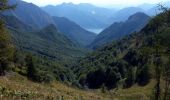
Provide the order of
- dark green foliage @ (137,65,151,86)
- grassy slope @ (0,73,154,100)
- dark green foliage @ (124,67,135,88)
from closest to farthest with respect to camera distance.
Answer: grassy slope @ (0,73,154,100) → dark green foliage @ (137,65,151,86) → dark green foliage @ (124,67,135,88)

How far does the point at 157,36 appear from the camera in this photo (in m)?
30.9

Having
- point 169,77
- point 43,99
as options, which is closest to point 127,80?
point 169,77

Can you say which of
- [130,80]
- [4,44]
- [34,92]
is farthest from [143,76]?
[34,92]

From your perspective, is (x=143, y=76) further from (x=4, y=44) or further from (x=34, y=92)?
(x=34, y=92)

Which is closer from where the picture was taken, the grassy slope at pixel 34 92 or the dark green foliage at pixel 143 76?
the grassy slope at pixel 34 92

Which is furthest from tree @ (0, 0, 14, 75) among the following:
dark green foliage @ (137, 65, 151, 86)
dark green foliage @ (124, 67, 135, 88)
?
dark green foliage @ (124, 67, 135, 88)

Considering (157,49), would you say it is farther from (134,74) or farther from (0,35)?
(134,74)

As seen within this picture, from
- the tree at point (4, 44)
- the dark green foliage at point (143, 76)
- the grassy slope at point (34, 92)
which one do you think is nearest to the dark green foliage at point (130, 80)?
the dark green foliage at point (143, 76)

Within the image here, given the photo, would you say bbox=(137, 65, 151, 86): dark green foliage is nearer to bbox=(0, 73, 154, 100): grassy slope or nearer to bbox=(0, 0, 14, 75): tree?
bbox=(0, 0, 14, 75): tree

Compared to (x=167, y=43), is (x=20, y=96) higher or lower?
lower

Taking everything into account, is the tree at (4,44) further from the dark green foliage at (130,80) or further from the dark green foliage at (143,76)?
the dark green foliage at (130,80)

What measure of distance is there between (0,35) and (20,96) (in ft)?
69.3

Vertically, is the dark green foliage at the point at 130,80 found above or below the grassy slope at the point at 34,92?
below

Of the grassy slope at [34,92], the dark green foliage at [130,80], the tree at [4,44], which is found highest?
the tree at [4,44]
